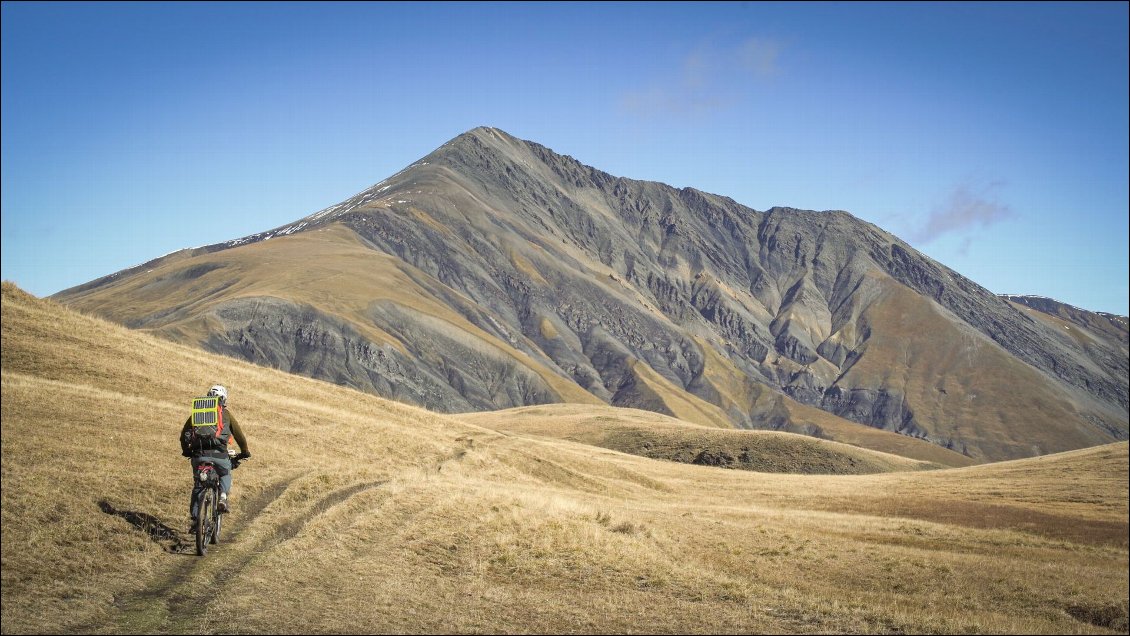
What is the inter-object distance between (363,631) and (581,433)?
8266cm

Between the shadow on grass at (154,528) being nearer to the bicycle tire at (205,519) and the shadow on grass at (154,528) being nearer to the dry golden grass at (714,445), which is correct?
the bicycle tire at (205,519)

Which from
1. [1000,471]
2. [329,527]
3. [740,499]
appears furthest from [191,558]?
[1000,471]

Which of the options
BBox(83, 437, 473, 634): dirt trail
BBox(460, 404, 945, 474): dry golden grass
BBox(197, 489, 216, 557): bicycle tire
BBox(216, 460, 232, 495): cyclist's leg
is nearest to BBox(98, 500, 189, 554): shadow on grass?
BBox(83, 437, 473, 634): dirt trail

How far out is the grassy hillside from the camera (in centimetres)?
1488

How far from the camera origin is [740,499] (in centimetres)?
4406

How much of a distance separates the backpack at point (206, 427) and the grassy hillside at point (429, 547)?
7.71 ft

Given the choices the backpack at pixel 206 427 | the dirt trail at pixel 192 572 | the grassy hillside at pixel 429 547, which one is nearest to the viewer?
the dirt trail at pixel 192 572

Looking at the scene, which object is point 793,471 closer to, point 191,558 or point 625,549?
point 625,549

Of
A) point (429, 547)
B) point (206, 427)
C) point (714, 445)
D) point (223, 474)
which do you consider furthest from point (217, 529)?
point (714, 445)

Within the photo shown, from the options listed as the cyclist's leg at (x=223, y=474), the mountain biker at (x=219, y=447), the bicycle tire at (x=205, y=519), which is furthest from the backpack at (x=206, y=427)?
the bicycle tire at (x=205, y=519)

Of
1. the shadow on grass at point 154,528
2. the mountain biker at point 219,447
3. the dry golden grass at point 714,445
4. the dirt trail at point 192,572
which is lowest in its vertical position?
the dry golden grass at point 714,445

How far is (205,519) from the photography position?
18.1 metres

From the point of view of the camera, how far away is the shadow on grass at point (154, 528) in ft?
59.6

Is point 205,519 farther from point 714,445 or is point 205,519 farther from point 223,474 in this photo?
point 714,445
